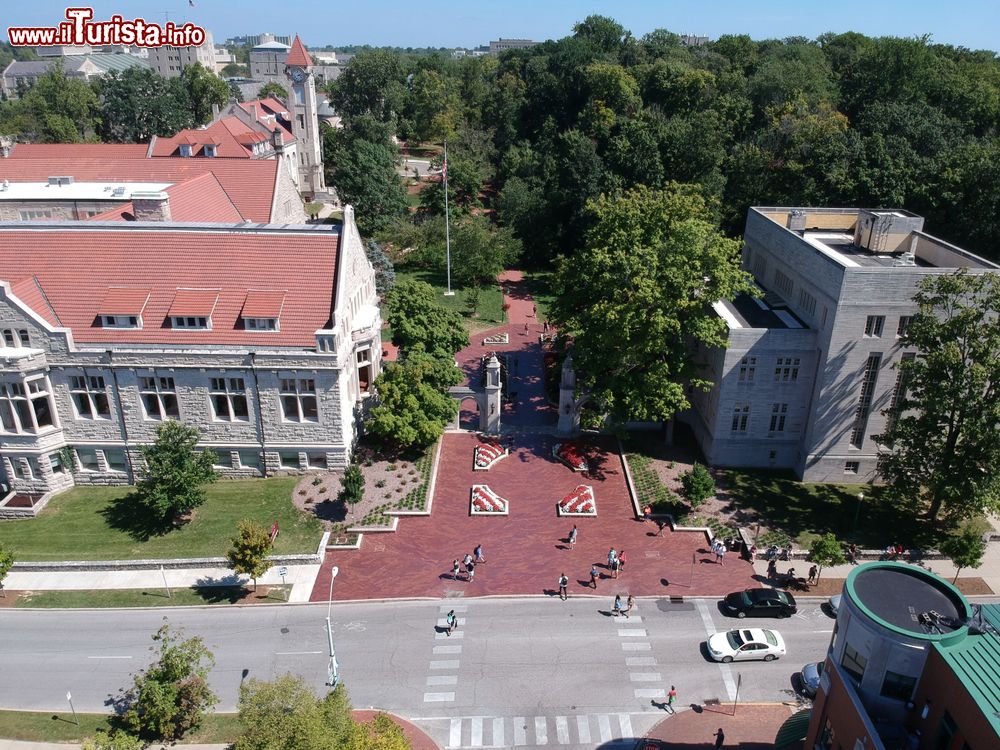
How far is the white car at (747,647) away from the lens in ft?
116

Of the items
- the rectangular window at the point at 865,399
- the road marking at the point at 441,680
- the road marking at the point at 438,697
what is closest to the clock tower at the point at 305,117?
the rectangular window at the point at 865,399

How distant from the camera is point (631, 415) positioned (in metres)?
49.8

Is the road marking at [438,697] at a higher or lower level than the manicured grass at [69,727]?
higher

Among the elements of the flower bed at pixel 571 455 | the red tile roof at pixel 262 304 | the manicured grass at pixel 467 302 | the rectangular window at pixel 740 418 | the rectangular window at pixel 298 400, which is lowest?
the flower bed at pixel 571 455

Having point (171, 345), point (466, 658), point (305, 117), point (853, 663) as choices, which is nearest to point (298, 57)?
point (305, 117)

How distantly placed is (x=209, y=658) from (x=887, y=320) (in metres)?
43.5

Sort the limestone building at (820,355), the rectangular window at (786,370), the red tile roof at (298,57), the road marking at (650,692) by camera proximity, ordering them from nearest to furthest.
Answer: the road marking at (650,692) < the limestone building at (820,355) < the rectangular window at (786,370) < the red tile roof at (298,57)

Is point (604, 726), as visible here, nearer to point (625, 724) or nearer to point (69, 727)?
point (625, 724)

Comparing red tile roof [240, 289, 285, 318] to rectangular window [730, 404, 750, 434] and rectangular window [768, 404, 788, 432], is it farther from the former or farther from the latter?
→ rectangular window [768, 404, 788, 432]

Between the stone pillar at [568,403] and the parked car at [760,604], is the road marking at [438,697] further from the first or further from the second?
the stone pillar at [568,403]

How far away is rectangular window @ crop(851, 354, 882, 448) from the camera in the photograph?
4666 cm

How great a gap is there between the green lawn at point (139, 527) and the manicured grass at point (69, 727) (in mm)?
11123

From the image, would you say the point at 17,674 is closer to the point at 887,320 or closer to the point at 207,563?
the point at 207,563

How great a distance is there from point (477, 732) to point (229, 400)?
88.3 ft
